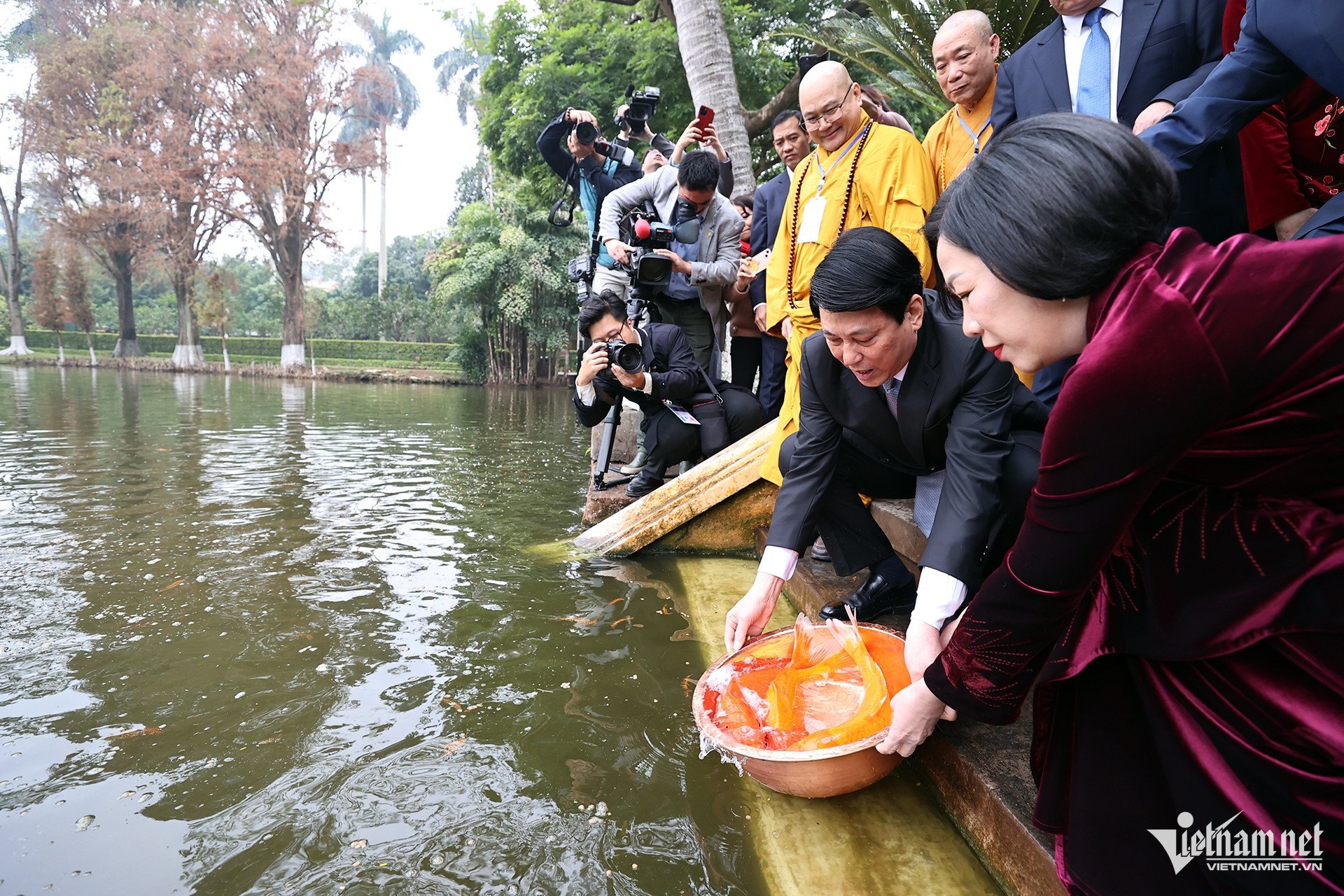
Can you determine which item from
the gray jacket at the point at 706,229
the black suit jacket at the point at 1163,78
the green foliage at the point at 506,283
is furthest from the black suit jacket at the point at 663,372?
the green foliage at the point at 506,283

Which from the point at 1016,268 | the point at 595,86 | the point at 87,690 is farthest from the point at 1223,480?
the point at 595,86

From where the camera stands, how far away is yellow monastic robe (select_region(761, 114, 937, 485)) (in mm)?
3062

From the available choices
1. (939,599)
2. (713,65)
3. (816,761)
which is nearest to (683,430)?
(939,599)

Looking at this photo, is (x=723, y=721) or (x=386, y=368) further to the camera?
(x=386, y=368)

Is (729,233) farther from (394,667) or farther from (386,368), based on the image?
(386,368)

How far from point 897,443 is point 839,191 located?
1269 millimetres

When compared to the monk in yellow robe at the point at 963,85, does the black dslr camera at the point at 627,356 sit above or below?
below

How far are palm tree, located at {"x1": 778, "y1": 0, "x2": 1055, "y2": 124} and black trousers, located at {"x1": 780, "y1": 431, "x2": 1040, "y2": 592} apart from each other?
15.2ft

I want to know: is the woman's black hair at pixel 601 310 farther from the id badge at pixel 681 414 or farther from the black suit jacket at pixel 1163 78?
the black suit jacket at pixel 1163 78

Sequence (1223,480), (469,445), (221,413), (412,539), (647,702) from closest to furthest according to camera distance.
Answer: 1. (1223,480)
2. (647,702)
3. (412,539)
4. (469,445)
5. (221,413)

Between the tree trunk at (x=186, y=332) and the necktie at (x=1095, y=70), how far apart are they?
1073 inches

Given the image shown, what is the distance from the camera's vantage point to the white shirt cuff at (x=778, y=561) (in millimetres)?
2002

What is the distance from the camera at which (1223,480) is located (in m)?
0.99

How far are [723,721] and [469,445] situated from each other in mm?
6456
